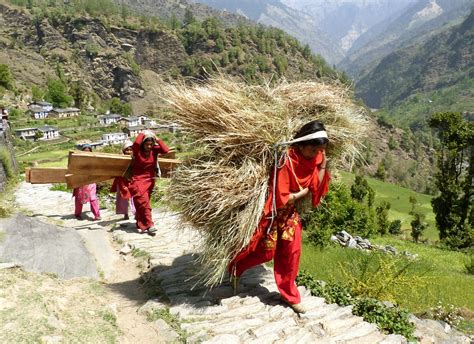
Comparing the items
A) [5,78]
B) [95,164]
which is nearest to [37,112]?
[5,78]

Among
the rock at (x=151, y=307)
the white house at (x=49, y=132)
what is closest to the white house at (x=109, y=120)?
the white house at (x=49, y=132)

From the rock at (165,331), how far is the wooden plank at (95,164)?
2431 millimetres

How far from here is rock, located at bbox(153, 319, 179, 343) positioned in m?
3.62

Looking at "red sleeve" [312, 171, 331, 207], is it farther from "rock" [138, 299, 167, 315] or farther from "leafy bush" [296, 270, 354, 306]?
"rock" [138, 299, 167, 315]

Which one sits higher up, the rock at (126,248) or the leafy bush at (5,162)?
the leafy bush at (5,162)

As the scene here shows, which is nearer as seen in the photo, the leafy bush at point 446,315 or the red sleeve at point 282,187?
the red sleeve at point 282,187

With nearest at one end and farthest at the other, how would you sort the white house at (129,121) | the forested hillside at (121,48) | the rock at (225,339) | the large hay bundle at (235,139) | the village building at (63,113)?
the rock at (225,339)
the large hay bundle at (235,139)
the white house at (129,121)
the village building at (63,113)
the forested hillside at (121,48)

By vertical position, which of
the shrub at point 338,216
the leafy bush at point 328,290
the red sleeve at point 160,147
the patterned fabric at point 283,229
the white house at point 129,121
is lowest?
the shrub at point 338,216

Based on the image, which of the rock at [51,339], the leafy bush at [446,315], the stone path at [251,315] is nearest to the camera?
the rock at [51,339]

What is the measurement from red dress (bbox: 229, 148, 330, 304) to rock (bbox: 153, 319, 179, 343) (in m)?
0.90

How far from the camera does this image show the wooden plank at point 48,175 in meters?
6.14

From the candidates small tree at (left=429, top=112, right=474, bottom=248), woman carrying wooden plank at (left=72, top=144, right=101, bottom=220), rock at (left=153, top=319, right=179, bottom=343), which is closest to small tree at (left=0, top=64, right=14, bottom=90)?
small tree at (left=429, top=112, right=474, bottom=248)

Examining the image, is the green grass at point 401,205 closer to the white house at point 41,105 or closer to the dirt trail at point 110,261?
the dirt trail at point 110,261

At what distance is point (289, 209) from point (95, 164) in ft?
9.44
